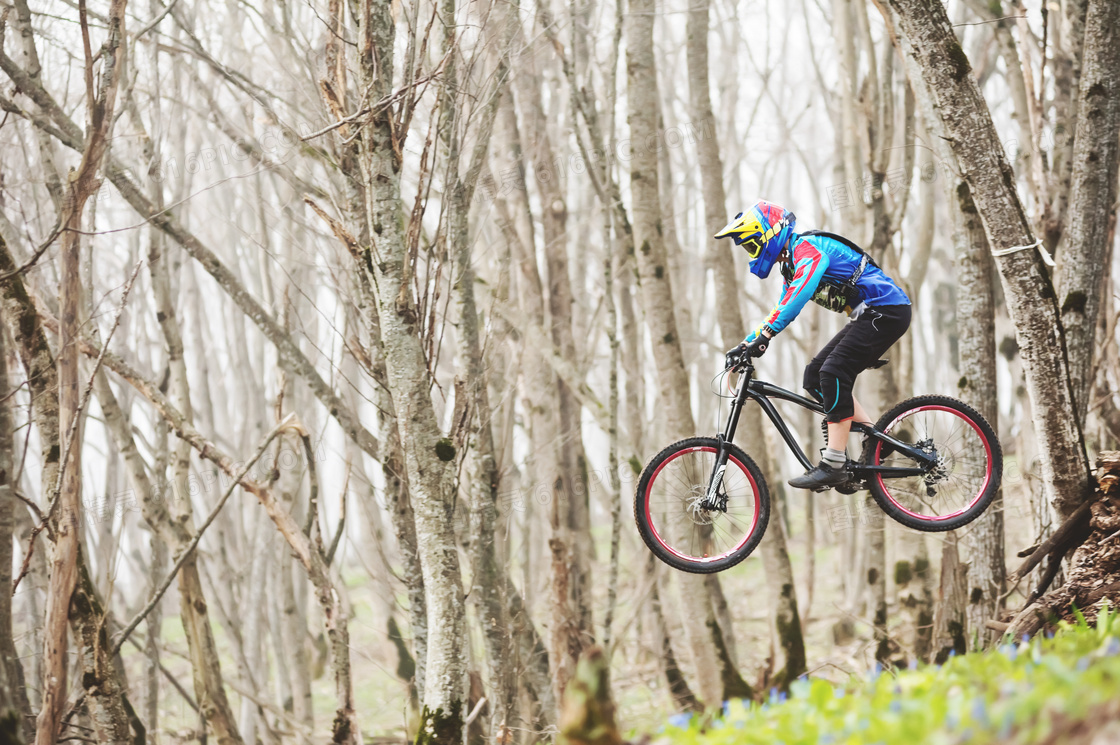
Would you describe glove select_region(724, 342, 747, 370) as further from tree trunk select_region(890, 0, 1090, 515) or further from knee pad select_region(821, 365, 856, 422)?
tree trunk select_region(890, 0, 1090, 515)

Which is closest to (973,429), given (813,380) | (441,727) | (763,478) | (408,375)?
(813,380)

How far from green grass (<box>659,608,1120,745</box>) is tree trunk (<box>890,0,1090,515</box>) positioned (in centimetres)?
170

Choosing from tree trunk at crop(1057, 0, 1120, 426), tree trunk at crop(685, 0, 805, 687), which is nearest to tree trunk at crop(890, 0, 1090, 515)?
tree trunk at crop(1057, 0, 1120, 426)

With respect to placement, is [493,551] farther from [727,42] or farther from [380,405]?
[727,42]

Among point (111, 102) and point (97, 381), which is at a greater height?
point (111, 102)

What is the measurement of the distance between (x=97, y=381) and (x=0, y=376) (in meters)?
3.90

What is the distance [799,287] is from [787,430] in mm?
840

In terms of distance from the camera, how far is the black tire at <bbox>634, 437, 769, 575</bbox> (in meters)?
4.70

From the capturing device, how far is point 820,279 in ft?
15.4

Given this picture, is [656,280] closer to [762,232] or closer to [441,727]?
[762,232]

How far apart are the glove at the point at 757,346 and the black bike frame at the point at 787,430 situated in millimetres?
135

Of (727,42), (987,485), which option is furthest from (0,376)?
(727,42)

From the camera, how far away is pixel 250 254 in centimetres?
1518

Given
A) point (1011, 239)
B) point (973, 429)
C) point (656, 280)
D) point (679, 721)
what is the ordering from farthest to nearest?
point (656, 280), point (973, 429), point (1011, 239), point (679, 721)
